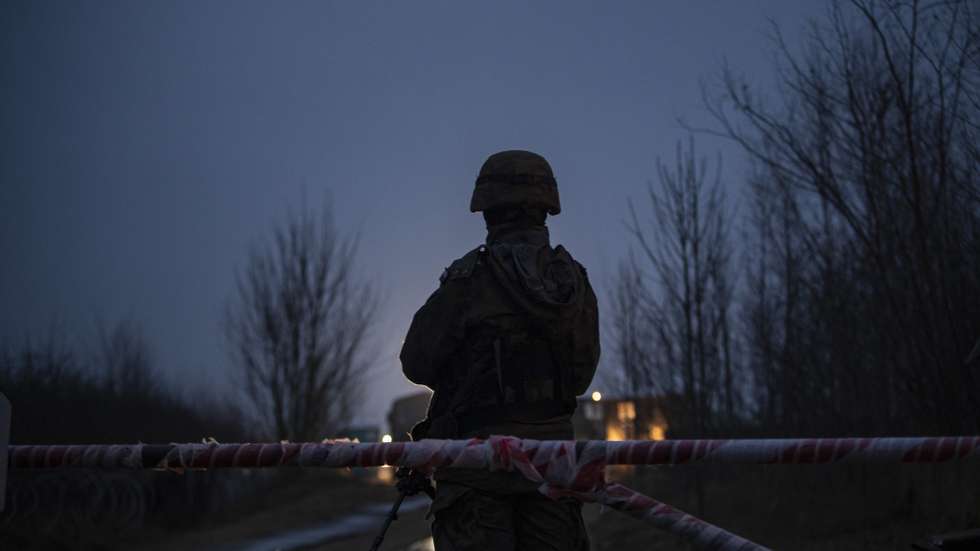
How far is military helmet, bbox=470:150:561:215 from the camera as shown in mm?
4375

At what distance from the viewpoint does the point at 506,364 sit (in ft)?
13.0

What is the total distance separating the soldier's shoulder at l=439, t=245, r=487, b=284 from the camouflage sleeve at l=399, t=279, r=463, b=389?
3 centimetres

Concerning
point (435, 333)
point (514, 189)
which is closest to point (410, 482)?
point (435, 333)

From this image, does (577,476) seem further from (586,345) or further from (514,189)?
(514,189)

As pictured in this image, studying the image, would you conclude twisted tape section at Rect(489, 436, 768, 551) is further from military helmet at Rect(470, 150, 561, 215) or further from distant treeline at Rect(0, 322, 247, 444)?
distant treeline at Rect(0, 322, 247, 444)

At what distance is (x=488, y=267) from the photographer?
4.09m

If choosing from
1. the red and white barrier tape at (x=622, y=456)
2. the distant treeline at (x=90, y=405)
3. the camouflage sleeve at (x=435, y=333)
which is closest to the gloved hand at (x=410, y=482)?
the camouflage sleeve at (x=435, y=333)

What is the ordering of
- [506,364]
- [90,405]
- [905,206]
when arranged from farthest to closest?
1. [90,405]
2. [905,206]
3. [506,364]

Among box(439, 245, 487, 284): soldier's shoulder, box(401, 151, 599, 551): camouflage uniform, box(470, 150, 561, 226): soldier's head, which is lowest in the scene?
box(401, 151, 599, 551): camouflage uniform

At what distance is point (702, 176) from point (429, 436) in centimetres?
906

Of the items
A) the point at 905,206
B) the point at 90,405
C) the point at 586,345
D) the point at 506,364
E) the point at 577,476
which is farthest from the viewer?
the point at 90,405

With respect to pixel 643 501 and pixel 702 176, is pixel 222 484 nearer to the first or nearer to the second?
pixel 702 176

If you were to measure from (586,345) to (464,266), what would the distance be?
1.87ft

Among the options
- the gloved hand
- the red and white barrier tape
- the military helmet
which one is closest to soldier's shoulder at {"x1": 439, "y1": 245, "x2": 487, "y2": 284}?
the military helmet
